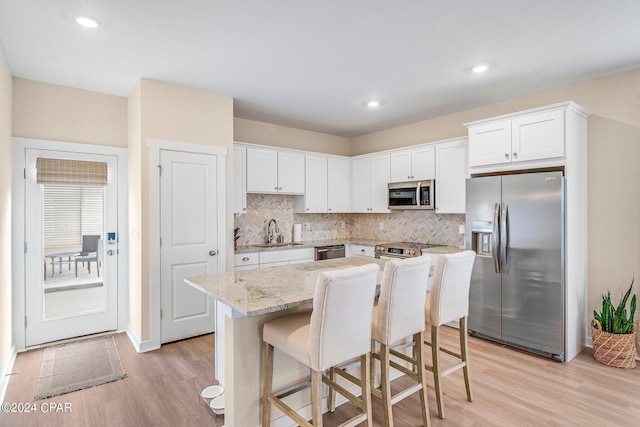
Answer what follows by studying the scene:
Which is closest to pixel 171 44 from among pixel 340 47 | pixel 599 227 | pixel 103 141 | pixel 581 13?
pixel 340 47

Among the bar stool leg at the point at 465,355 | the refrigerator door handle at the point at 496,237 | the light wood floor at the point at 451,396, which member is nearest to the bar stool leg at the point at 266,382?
the light wood floor at the point at 451,396

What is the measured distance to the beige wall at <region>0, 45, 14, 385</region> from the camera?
271 centimetres

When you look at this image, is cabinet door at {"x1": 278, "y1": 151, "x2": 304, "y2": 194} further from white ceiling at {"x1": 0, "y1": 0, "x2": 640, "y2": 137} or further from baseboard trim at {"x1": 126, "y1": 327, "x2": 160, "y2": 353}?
baseboard trim at {"x1": 126, "y1": 327, "x2": 160, "y2": 353}

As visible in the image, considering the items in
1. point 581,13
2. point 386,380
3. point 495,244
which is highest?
point 581,13

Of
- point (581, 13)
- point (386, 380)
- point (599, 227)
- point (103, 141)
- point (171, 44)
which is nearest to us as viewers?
point (386, 380)

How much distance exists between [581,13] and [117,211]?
A: 14.8 ft

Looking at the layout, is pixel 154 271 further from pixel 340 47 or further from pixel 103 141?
pixel 340 47

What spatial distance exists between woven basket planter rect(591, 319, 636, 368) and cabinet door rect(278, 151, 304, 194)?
3754mm

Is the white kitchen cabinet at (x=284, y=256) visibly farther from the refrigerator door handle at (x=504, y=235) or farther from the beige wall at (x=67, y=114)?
the refrigerator door handle at (x=504, y=235)

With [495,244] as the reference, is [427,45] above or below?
above

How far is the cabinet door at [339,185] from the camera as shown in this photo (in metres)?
5.41

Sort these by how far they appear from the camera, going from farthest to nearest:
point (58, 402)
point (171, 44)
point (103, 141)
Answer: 1. point (103, 141)
2. point (171, 44)
3. point (58, 402)

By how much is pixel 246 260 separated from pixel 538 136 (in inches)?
134

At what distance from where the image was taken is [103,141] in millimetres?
3775
